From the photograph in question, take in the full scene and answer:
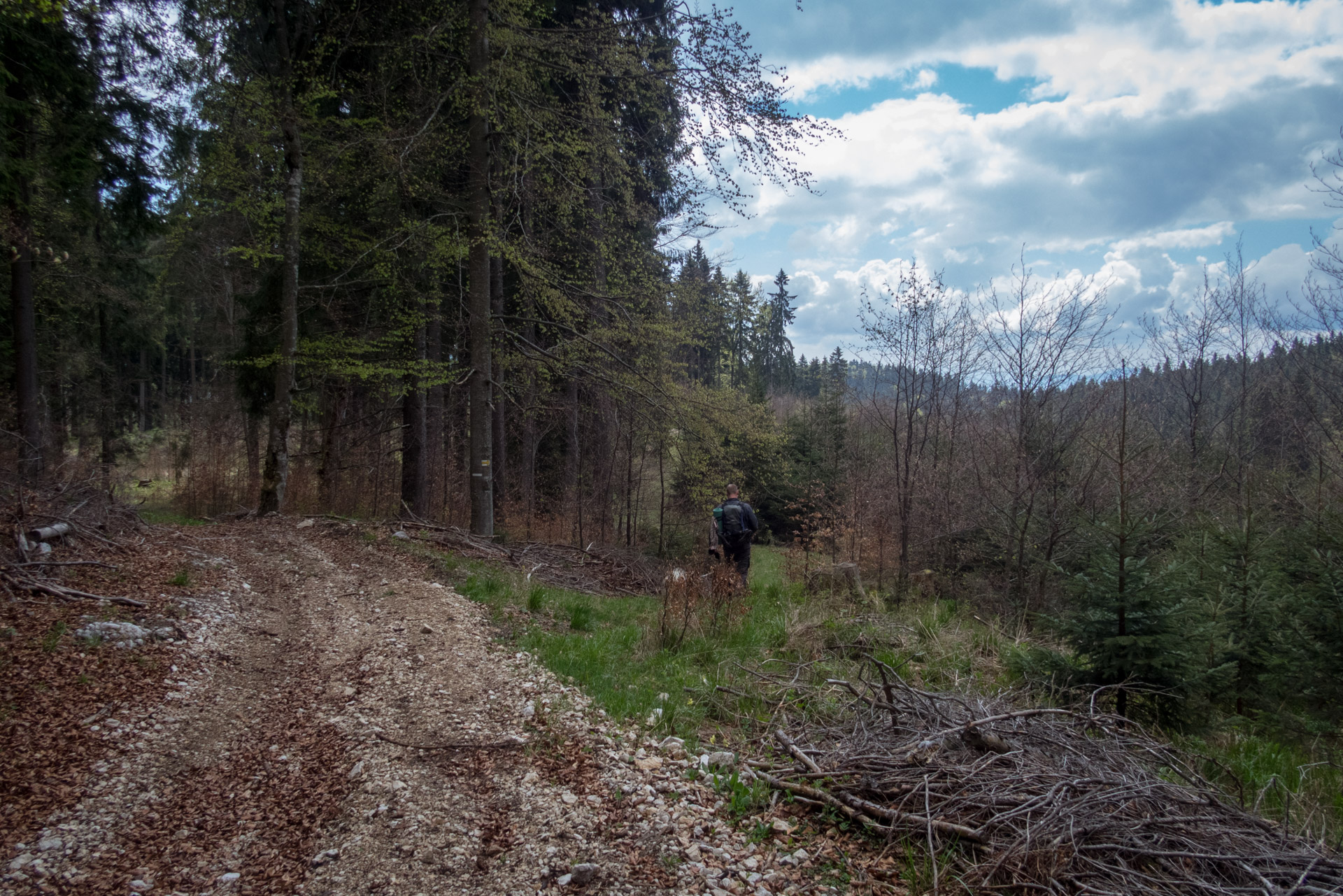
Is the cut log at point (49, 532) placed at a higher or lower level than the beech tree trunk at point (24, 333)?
lower

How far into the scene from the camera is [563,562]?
451 inches

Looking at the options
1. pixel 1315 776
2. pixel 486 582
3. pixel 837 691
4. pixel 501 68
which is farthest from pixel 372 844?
pixel 501 68

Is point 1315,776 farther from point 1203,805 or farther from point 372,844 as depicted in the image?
point 372,844

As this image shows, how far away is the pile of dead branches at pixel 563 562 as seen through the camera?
10039 mm

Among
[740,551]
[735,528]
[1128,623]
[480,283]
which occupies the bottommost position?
[740,551]

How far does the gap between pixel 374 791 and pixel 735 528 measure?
7527 millimetres

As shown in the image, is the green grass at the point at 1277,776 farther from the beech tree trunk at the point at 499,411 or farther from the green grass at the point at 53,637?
the beech tree trunk at the point at 499,411

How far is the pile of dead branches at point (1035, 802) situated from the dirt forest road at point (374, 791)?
618 mm

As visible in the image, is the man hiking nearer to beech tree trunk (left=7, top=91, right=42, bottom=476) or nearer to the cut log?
the cut log

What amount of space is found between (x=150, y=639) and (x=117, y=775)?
6.66 feet

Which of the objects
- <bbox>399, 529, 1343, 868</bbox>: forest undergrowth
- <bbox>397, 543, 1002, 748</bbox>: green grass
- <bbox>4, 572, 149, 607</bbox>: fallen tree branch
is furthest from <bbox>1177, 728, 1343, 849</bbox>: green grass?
<bbox>4, 572, 149, 607</bbox>: fallen tree branch

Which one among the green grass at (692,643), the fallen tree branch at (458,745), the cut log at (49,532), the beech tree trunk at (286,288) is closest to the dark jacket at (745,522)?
the green grass at (692,643)

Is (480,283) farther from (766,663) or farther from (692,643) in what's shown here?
(766,663)

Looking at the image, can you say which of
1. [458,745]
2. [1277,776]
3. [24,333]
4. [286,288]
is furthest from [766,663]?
[24,333]
